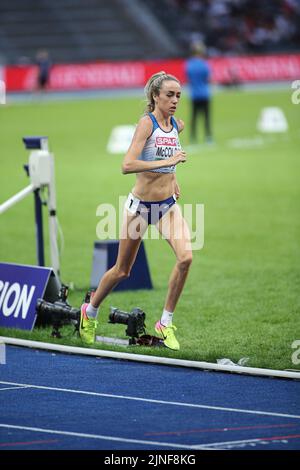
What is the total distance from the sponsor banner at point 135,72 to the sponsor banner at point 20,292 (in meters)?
39.1

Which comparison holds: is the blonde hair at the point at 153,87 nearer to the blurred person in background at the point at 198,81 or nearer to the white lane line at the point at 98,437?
the white lane line at the point at 98,437

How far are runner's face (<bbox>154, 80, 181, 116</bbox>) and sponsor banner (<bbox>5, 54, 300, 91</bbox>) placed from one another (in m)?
40.6

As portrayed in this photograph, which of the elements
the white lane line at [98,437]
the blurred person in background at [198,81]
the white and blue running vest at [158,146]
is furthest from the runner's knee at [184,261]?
the blurred person in background at [198,81]

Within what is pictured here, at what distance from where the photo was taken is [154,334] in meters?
10.2

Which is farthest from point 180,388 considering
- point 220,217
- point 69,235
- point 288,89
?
point 288,89

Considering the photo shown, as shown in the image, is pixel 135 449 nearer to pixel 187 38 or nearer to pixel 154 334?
pixel 154 334

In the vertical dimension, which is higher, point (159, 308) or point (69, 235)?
point (69, 235)

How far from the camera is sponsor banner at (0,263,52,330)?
1041 cm

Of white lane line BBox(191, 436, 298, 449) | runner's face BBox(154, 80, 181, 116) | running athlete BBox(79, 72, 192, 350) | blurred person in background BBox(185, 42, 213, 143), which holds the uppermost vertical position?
blurred person in background BBox(185, 42, 213, 143)

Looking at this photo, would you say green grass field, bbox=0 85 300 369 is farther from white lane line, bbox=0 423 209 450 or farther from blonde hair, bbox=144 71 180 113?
white lane line, bbox=0 423 209 450

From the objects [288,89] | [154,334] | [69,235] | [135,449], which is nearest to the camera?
[135,449]

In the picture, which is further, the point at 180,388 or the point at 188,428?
the point at 180,388

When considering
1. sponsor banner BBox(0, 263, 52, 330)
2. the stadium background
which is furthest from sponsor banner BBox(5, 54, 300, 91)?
sponsor banner BBox(0, 263, 52, 330)

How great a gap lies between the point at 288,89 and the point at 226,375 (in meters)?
40.4
